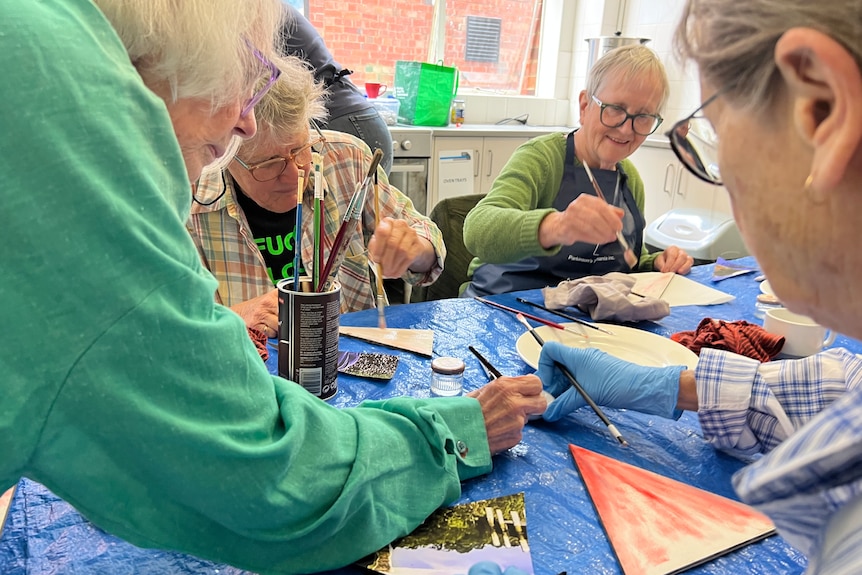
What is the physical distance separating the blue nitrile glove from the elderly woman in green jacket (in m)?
0.67

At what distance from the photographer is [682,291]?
1.77 metres

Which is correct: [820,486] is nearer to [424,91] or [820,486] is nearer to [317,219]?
[317,219]

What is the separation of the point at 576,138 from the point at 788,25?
1713 millimetres

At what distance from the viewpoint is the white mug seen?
1.31m

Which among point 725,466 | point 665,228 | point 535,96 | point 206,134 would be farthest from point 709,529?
point 535,96

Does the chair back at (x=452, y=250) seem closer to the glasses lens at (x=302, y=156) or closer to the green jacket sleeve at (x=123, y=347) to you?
the glasses lens at (x=302, y=156)

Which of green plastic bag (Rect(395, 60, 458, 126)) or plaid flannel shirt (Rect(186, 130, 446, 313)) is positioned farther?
green plastic bag (Rect(395, 60, 458, 126))

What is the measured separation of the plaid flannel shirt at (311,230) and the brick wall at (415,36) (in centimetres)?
274

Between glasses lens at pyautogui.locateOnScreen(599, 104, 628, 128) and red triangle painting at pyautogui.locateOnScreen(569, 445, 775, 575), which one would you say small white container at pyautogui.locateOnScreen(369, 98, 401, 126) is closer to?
glasses lens at pyautogui.locateOnScreen(599, 104, 628, 128)

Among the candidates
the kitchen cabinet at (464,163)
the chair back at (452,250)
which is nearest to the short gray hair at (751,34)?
the chair back at (452,250)

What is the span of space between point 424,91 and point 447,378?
10.8 feet

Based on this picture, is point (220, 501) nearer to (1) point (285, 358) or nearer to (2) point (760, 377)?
(1) point (285, 358)

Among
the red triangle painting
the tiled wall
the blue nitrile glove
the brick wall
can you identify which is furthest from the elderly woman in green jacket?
the brick wall

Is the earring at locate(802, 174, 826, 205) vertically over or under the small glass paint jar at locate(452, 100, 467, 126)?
over
